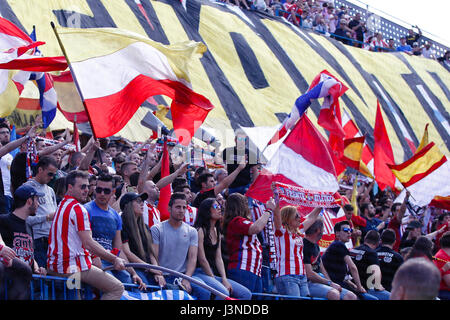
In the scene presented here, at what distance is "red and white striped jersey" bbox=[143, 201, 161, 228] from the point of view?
7445 mm

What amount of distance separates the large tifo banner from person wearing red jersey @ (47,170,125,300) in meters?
3.90

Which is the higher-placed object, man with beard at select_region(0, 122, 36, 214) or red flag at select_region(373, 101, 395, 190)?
man with beard at select_region(0, 122, 36, 214)

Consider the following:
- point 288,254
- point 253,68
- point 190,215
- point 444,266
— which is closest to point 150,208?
point 190,215

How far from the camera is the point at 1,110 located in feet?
26.7

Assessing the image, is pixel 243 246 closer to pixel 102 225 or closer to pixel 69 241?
pixel 102 225

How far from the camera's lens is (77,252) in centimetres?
571

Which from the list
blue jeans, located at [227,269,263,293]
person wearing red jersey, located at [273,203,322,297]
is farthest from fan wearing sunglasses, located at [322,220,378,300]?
blue jeans, located at [227,269,263,293]

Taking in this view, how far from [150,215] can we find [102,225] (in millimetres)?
1284

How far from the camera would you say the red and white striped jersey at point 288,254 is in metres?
7.50

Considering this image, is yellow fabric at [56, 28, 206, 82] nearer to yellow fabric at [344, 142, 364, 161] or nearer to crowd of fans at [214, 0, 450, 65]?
yellow fabric at [344, 142, 364, 161]

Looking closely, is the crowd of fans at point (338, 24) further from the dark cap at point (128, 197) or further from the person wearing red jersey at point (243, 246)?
the dark cap at point (128, 197)

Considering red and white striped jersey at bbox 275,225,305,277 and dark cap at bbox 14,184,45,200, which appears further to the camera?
red and white striped jersey at bbox 275,225,305,277
